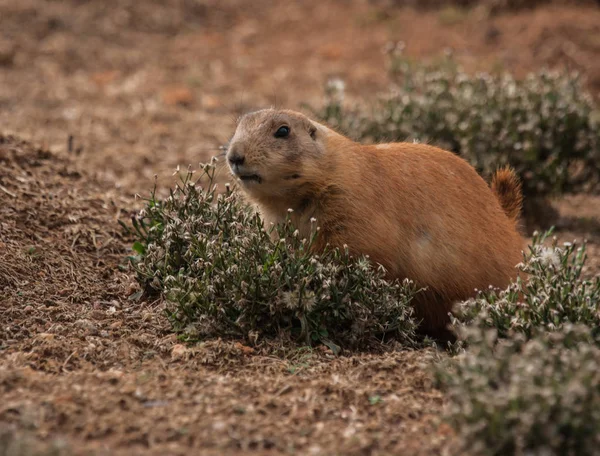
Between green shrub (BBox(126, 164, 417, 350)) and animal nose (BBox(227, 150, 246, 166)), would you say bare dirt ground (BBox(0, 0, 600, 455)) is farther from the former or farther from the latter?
animal nose (BBox(227, 150, 246, 166))

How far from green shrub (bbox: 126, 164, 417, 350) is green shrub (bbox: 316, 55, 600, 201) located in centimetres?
293

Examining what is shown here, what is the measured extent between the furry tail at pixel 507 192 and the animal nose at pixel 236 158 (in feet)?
6.31

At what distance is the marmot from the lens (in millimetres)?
4938

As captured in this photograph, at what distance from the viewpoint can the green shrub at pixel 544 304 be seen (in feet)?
14.7

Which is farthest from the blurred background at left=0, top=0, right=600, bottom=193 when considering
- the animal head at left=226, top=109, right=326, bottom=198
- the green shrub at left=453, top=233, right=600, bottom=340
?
the green shrub at left=453, top=233, right=600, bottom=340

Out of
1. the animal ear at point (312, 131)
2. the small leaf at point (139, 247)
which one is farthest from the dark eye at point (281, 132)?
the small leaf at point (139, 247)

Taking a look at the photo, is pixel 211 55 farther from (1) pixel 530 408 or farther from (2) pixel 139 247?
(1) pixel 530 408

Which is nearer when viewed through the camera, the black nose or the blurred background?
the black nose

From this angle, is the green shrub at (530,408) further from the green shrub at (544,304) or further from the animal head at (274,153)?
the animal head at (274,153)

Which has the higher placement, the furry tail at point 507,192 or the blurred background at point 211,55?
the blurred background at point 211,55

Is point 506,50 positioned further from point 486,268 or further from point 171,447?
point 171,447

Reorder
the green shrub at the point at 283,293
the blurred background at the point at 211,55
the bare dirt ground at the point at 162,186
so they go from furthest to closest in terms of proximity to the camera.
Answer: the blurred background at the point at 211,55, the green shrub at the point at 283,293, the bare dirt ground at the point at 162,186

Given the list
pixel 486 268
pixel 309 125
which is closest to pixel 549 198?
pixel 486 268

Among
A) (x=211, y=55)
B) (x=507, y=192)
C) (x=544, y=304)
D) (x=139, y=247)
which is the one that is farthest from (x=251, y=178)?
(x=211, y=55)
